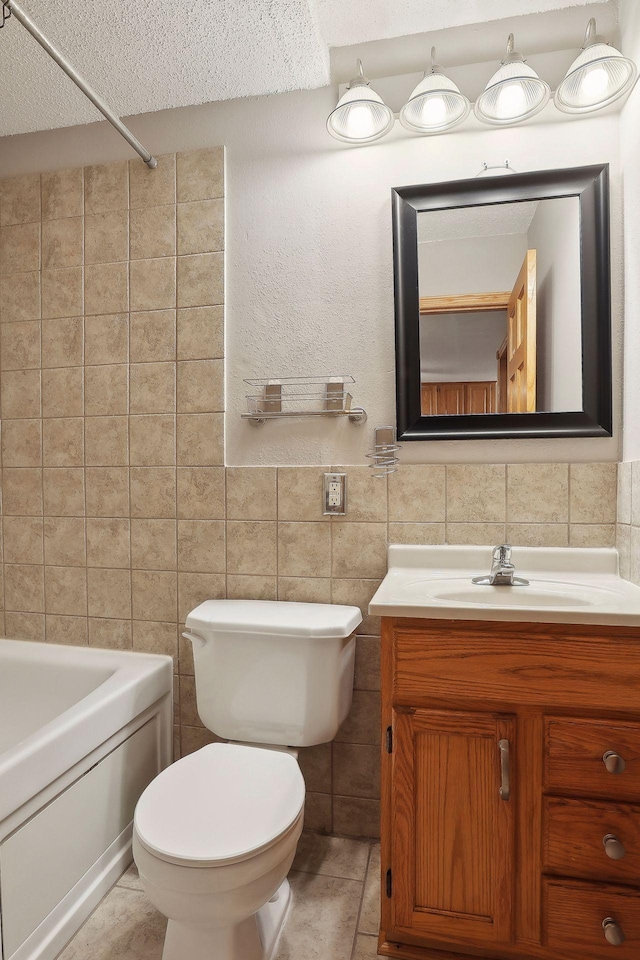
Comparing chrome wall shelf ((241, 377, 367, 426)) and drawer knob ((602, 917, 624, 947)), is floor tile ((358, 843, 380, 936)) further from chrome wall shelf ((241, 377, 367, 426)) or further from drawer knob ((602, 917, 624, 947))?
chrome wall shelf ((241, 377, 367, 426))

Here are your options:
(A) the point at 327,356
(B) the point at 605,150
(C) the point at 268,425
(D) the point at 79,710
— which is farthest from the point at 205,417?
(B) the point at 605,150

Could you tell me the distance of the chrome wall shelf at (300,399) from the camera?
180 centimetres

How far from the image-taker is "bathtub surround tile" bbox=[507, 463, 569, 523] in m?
1.66

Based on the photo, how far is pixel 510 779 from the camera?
4.05ft

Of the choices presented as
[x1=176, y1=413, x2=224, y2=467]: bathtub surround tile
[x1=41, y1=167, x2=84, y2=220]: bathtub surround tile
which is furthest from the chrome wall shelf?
[x1=41, y1=167, x2=84, y2=220]: bathtub surround tile

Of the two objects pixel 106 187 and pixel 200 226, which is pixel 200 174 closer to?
pixel 200 226

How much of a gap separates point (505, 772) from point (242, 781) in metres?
0.60

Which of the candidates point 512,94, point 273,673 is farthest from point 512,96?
point 273,673

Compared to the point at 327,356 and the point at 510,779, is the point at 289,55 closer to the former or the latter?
the point at 327,356

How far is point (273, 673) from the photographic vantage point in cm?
157

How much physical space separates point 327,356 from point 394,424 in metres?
0.31

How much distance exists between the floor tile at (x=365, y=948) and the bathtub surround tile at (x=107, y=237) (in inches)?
84.2

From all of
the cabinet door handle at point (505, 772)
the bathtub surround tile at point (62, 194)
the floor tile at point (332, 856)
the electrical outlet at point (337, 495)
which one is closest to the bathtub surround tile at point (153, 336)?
the bathtub surround tile at point (62, 194)

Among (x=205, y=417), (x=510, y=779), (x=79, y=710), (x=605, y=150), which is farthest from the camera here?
(x=205, y=417)
